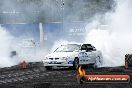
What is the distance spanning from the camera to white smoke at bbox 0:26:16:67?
27178 millimetres

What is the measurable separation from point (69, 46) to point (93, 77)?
805 cm

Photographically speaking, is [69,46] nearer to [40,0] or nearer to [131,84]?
[131,84]

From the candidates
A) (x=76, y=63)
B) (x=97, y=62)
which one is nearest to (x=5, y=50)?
(x=97, y=62)

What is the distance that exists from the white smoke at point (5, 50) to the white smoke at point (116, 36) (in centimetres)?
616

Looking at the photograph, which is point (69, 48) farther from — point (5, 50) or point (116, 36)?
point (116, 36)

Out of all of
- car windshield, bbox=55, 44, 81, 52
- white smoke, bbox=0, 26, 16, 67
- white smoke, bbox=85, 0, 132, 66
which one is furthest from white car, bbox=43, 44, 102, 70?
white smoke, bbox=0, 26, 16, 67

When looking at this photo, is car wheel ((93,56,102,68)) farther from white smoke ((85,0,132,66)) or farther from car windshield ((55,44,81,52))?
white smoke ((85,0,132,66))

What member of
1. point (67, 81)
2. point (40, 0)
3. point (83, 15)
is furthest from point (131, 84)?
point (83, 15)

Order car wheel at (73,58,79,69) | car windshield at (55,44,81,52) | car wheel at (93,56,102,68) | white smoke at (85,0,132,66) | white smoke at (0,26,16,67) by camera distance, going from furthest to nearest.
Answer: white smoke at (85,0,132,66), white smoke at (0,26,16,67), car wheel at (93,56,102,68), car windshield at (55,44,81,52), car wheel at (73,58,79,69)

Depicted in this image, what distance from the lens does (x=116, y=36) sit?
108 ft

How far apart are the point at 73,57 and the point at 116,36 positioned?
12.5 meters

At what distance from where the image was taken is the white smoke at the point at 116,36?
2848 cm

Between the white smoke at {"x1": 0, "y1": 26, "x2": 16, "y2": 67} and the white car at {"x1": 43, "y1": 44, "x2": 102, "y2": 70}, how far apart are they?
223 inches

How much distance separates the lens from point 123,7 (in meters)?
35.1
